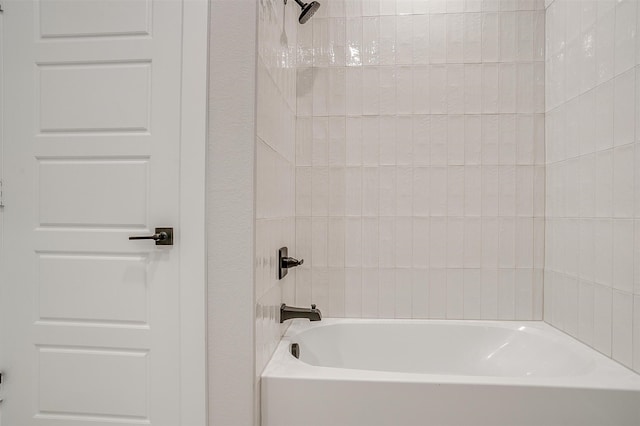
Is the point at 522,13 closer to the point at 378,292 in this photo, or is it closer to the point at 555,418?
the point at 378,292

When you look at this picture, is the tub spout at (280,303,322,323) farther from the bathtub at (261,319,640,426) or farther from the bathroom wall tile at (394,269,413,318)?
the bathroom wall tile at (394,269,413,318)

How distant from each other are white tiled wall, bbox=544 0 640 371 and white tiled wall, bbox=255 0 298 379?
1288 mm

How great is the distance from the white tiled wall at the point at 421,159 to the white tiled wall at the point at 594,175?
0.13 meters

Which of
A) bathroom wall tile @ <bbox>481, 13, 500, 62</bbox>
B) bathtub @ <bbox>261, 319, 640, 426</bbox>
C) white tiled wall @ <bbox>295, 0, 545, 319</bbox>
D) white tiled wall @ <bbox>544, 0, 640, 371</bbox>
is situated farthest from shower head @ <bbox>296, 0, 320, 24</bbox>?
bathtub @ <bbox>261, 319, 640, 426</bbox>

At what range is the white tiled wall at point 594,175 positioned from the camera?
5.16ft

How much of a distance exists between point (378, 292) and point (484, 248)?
0.60 meters

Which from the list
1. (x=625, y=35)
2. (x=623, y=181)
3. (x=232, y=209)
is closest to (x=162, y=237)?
(x=232, y=209)

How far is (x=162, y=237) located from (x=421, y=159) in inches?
55.7

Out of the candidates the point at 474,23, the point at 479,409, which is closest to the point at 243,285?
the point at 479,409

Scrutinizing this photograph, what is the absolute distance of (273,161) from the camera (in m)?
1.76

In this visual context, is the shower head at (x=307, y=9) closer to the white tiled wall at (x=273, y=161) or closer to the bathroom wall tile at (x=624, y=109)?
the white tiled wall at (x=273, y=161)

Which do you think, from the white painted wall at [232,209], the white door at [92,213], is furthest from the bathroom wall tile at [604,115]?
the white door at [92,213]

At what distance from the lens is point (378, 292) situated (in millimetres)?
2363

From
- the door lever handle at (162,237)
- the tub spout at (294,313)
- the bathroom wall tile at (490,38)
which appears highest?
the bathroom wall tile at (490,38)
